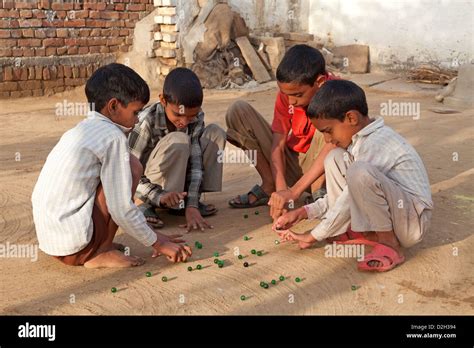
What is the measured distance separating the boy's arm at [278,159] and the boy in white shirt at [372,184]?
777mm

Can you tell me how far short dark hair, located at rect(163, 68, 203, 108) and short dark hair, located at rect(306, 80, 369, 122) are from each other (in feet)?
2.83

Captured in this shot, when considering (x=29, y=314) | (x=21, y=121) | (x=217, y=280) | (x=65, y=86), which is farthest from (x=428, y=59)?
(x=29, y=314)

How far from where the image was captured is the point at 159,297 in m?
3.38

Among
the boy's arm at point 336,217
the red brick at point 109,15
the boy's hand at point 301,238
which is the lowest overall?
the boy's hand at point 301,238

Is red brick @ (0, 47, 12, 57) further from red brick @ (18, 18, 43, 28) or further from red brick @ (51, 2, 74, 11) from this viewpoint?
red brick @ (51, 2, 74, 11)

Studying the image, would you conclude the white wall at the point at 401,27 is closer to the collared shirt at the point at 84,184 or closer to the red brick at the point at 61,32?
the red brick at the point at 61,32

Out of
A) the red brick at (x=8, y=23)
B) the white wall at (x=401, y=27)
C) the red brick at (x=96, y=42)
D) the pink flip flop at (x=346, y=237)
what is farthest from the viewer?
the white wall at (x=401, y=27)

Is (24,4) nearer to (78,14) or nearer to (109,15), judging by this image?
(78,14)

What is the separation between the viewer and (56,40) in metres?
10.2

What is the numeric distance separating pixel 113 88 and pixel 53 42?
23.3ft

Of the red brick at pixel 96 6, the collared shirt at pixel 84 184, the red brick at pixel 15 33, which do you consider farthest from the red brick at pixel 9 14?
the collared shirt at pixel 84 184

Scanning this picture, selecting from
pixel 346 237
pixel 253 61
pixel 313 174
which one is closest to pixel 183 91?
pixel 313 174

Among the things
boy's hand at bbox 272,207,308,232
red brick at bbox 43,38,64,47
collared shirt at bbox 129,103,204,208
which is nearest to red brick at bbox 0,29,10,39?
red brick at bbox 43,38,64,47

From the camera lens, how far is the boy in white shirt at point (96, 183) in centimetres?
353
